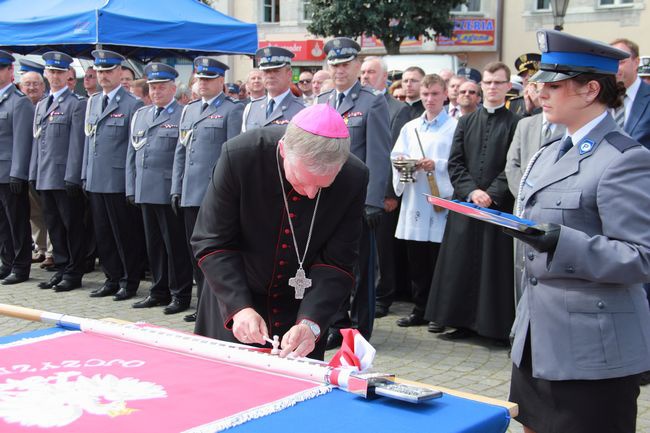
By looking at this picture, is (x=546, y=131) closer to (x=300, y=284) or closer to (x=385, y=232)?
(x=385, y=232)

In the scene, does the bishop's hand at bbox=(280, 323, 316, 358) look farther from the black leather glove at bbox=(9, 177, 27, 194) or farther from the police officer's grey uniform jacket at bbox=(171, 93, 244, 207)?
the black leather glove at bbox=(9, 177, 27, 194)

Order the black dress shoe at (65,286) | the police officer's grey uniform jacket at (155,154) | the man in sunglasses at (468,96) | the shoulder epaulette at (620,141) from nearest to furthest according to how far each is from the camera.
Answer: the shoulder epaulette at (620,141)
the man in sunglasses at (468,96)
the police officer's grey uniform jacket at (155,154)
the black dress shoe at (65,286)

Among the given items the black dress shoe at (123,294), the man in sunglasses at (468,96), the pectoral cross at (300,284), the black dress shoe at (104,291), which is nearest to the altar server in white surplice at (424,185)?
the man in sunglasses at (468,96)

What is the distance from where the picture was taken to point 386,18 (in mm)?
27109

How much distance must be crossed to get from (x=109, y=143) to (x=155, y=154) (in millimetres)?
722

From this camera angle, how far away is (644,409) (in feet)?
14.5

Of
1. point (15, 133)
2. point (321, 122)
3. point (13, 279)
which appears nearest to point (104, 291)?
point (13, 279)

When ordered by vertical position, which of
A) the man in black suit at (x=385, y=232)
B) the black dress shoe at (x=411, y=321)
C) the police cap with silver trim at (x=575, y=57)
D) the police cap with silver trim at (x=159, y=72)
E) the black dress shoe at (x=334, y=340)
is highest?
the police cap with silver trim at (x=575, y=57)

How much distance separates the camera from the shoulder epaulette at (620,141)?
8.21ft

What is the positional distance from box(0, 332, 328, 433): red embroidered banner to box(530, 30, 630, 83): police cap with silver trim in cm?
128

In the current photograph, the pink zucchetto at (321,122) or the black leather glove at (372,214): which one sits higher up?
the pink zucchetto at (321,122)

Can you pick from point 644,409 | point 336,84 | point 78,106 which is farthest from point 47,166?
point 644,409

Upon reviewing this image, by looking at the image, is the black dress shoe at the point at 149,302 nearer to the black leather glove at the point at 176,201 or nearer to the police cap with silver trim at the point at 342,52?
the black leather glove at the point at 176,201

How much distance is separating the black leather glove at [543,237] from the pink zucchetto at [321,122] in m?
0.62
